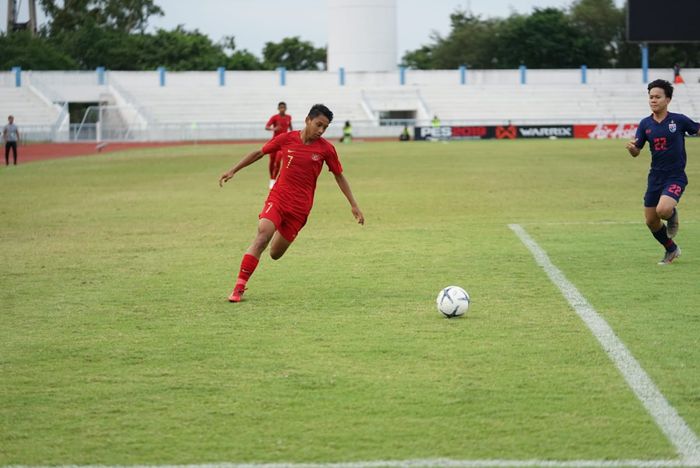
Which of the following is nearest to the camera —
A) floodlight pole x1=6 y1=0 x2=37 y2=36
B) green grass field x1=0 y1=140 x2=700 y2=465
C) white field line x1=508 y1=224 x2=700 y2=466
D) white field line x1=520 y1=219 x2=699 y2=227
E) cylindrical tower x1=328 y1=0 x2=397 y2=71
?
white field line x1=508 y1=224 x2=700 y2=466

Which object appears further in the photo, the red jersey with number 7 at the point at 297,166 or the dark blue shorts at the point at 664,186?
the dark blue shorts at the point at 664,186

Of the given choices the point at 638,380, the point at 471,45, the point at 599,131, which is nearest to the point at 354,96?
the point at 599,131

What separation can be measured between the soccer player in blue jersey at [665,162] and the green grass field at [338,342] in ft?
1.40

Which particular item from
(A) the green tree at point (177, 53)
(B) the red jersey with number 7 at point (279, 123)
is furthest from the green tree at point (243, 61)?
(B) the red jersey with number 7 at point (279, 123)

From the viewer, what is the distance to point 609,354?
7.74m

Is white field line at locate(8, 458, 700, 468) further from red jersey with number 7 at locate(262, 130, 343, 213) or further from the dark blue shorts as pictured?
the dark blue shorts

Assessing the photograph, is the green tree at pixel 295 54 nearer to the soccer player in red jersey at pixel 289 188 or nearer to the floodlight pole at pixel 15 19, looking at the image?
the floodlight pole at pixel 15 19

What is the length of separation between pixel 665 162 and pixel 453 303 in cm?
444

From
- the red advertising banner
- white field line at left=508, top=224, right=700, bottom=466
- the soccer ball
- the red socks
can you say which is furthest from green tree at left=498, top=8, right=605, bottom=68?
the soccer ball

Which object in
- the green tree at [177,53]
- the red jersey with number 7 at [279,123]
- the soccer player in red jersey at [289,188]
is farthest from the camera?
the green tree at [177,53]

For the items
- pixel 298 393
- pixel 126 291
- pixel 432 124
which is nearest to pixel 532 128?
pixel 432 124

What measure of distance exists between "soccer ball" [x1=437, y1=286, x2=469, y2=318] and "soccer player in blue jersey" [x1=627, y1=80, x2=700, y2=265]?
3.90m

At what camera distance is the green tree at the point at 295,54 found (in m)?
118

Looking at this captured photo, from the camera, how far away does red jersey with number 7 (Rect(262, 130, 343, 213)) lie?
1050 centimetres
